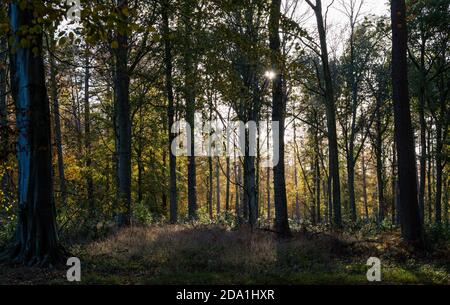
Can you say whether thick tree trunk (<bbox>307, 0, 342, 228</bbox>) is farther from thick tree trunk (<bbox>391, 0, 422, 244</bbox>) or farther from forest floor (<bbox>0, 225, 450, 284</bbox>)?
thick tree trunk (<bbox>391, 0, 422, 244</bbox>)

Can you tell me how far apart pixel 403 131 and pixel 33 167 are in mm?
9897

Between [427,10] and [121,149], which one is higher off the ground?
[427,10]

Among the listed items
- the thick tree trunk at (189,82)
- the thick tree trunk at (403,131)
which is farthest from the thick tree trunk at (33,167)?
the thick tree trunk at (403,131)

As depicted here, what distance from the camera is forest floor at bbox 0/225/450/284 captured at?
7766 mm

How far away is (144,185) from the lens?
30547mm

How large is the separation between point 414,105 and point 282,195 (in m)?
15.5

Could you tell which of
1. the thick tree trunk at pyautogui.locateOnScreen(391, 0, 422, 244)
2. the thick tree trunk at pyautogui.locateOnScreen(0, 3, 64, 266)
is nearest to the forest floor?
the thick tree trunk at pyautogui.locateOnScreen(0, 3, 64, 266)

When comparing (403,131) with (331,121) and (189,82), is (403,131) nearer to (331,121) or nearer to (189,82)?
(331,121)

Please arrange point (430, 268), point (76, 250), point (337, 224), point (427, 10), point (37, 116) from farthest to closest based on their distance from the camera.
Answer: point (427, 10) → point (337, 224) → point (76, 250) → point (430, 268) → point (37, 116)

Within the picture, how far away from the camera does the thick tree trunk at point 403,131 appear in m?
12.1

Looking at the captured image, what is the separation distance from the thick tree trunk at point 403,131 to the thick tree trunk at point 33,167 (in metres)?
9.38

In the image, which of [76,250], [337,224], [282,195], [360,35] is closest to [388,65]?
[360,35]

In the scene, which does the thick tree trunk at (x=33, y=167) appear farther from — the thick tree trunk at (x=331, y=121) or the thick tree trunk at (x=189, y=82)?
the thick tree trunk at (x=331, y=121)
